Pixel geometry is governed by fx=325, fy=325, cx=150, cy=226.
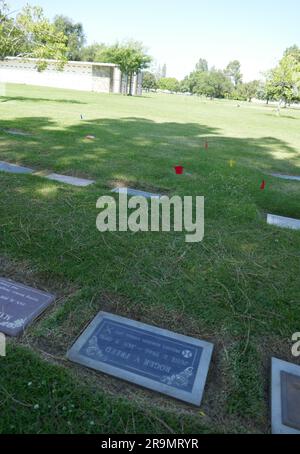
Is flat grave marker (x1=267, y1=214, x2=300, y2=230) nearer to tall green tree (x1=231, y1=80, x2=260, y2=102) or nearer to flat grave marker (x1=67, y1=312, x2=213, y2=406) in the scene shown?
flat grave marker (x1=67, y1=312, x2=213, y2=406)

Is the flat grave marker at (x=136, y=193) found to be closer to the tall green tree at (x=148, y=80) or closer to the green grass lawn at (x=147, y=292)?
the green grass lawn at (x=147, y=292)

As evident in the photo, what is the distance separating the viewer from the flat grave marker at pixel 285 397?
4.77ft

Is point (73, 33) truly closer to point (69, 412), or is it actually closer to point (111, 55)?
point (111, 55)

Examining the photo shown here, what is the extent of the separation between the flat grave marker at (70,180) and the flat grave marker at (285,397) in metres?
3.10

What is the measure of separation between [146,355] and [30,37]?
1783 centimetres

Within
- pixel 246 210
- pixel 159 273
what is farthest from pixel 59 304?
pixel 246 210

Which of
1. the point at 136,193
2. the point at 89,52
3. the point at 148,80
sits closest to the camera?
the point at 136,193

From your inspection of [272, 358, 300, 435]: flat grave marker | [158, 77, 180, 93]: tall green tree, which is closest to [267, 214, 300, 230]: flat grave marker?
[272, 358, 300, 435]: flat grave marker

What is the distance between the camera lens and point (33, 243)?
8.80 ft

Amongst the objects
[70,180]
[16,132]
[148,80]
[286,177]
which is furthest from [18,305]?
[148,80]

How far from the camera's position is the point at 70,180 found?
4273 millimetres

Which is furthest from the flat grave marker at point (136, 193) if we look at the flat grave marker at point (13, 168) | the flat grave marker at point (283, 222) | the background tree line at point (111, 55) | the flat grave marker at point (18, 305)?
the background tree line at point (111, 55)

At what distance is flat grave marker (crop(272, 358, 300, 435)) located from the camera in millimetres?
1454

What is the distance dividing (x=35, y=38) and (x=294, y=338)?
1792 cm
